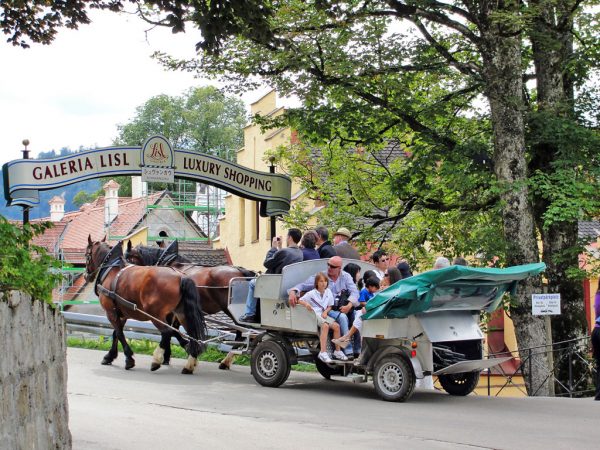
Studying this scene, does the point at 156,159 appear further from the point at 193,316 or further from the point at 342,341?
the point at 342,341

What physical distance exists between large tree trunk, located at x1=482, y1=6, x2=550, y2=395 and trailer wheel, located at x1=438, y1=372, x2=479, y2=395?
13.5 feet

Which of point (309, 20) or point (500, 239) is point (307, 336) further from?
point (309, 20)

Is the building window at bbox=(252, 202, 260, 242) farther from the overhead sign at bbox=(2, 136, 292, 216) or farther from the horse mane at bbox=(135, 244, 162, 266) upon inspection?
the horse mane at bbox=(135, 244, 162, 266)

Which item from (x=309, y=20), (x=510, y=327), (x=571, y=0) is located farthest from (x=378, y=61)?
(x=510, y=327)

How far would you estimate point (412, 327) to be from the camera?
41.7 ft

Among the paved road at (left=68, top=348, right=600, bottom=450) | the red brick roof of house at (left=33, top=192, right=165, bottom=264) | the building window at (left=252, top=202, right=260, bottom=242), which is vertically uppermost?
the red brick roof of house at (left=33, top=192, right=165, bottom=264)

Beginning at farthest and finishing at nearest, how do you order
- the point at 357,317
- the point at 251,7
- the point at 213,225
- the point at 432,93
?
the point at 213,225, the point at 432,93, the point at 357,317, the point at 251,7

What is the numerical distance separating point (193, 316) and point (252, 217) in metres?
25.1

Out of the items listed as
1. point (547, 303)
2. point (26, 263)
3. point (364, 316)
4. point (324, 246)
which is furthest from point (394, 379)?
point (26, 263)

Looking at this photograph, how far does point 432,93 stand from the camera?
23812mm

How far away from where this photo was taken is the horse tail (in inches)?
633

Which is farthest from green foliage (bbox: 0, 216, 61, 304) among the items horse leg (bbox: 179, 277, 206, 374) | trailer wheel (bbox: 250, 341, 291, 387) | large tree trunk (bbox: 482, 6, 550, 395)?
large tree trunk (bbox: 482, 6, 550, 395)

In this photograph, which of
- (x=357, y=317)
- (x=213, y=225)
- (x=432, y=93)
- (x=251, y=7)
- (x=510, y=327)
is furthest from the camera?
(x=213, y=225)

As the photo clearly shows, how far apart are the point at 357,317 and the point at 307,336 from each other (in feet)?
3.67
